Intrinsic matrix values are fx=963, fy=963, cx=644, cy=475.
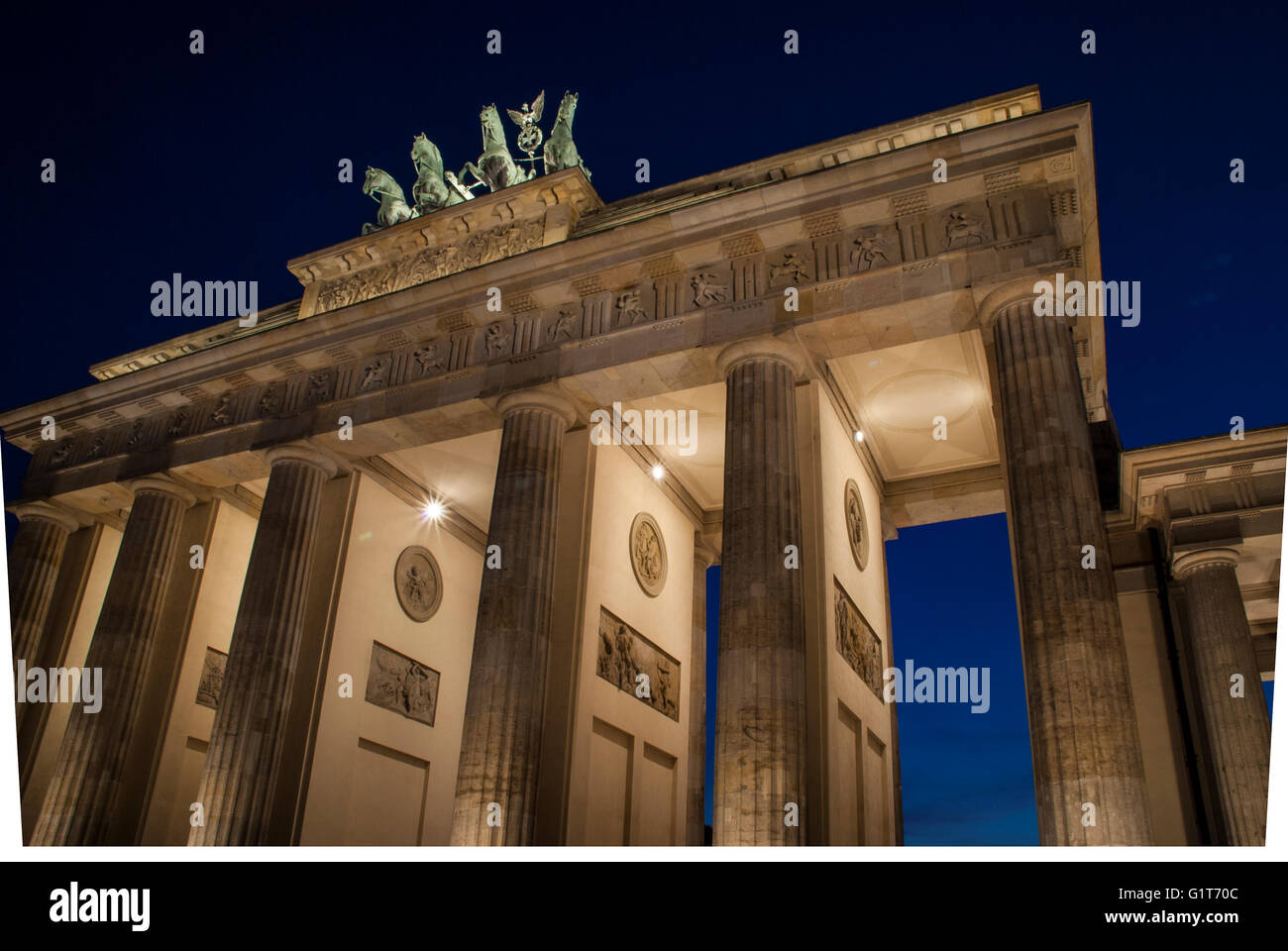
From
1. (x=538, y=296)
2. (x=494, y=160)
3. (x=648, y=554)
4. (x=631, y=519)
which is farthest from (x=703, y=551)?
(x=494, y=160)

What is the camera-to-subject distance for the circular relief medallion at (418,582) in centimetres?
2227

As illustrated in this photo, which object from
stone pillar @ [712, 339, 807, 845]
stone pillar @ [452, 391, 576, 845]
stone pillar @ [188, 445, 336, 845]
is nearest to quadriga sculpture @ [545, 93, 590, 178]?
stone pillar @ [452, 391, 576, 845]

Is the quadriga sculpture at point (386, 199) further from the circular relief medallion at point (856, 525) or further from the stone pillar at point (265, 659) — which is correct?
the circular relief medallion at point (856, 525)

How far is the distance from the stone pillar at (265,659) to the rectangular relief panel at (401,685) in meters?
2.49

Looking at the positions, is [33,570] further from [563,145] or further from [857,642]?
[857,642]

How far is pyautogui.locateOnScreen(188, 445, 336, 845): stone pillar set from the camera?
53.4 ft

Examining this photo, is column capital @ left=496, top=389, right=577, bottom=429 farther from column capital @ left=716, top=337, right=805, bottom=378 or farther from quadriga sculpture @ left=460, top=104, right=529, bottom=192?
quadriga sculpture @ left=460, top=104, right=529, bottom=192

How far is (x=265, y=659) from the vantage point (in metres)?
17.5

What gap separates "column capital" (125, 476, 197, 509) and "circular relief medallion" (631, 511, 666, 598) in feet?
33.2

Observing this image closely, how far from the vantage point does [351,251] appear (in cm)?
2128

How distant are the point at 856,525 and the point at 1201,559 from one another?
5.94 meters

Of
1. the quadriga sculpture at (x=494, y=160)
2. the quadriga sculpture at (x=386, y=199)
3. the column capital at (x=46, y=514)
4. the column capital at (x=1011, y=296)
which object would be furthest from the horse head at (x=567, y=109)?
the column capital at (x=46, y=514)
